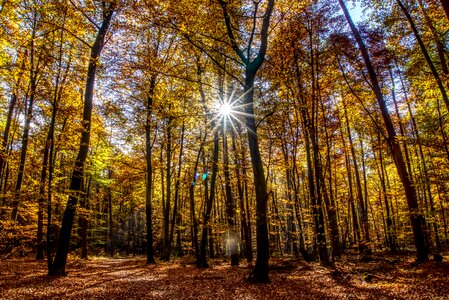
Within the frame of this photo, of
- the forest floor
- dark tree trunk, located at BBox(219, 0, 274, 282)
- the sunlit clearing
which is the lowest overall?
the forest floor

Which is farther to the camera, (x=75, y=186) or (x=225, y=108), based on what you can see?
(x=225, y=108)

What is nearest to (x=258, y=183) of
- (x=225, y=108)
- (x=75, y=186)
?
(x=225, y=108)

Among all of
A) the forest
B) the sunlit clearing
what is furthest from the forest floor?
the sunlit clearing

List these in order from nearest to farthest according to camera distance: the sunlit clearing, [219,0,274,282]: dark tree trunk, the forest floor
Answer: the forest floor
[219,0,274,282]: dark tree trunk
the sunlit clearing

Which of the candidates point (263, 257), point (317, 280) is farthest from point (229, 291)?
point (317, 280)

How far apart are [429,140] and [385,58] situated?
21.7ft

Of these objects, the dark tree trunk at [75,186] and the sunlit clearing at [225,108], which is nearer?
the dark tree trunk at [75,186]

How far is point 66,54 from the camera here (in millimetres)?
11188

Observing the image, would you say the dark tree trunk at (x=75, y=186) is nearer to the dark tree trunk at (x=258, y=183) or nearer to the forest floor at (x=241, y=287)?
the forest floor at (x=241, y=287)

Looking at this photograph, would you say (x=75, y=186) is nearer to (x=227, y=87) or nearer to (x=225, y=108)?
(x=225, y=108)

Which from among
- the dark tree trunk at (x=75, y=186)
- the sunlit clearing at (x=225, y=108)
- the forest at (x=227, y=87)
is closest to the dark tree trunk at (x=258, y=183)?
the forest at (x=227, y=87)

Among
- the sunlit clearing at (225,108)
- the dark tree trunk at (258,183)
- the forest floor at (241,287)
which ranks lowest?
the forest floor at (241,287)

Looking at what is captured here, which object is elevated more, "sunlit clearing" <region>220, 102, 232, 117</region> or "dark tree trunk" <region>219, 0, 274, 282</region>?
"sunlit clearing" <region>220, 102, 232, 117</region>

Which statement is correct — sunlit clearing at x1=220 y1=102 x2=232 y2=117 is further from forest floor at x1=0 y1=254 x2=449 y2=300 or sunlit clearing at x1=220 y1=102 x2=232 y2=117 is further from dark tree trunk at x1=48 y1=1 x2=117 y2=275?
forest floor at x1=0 y1=254 x2=449 y2=300
